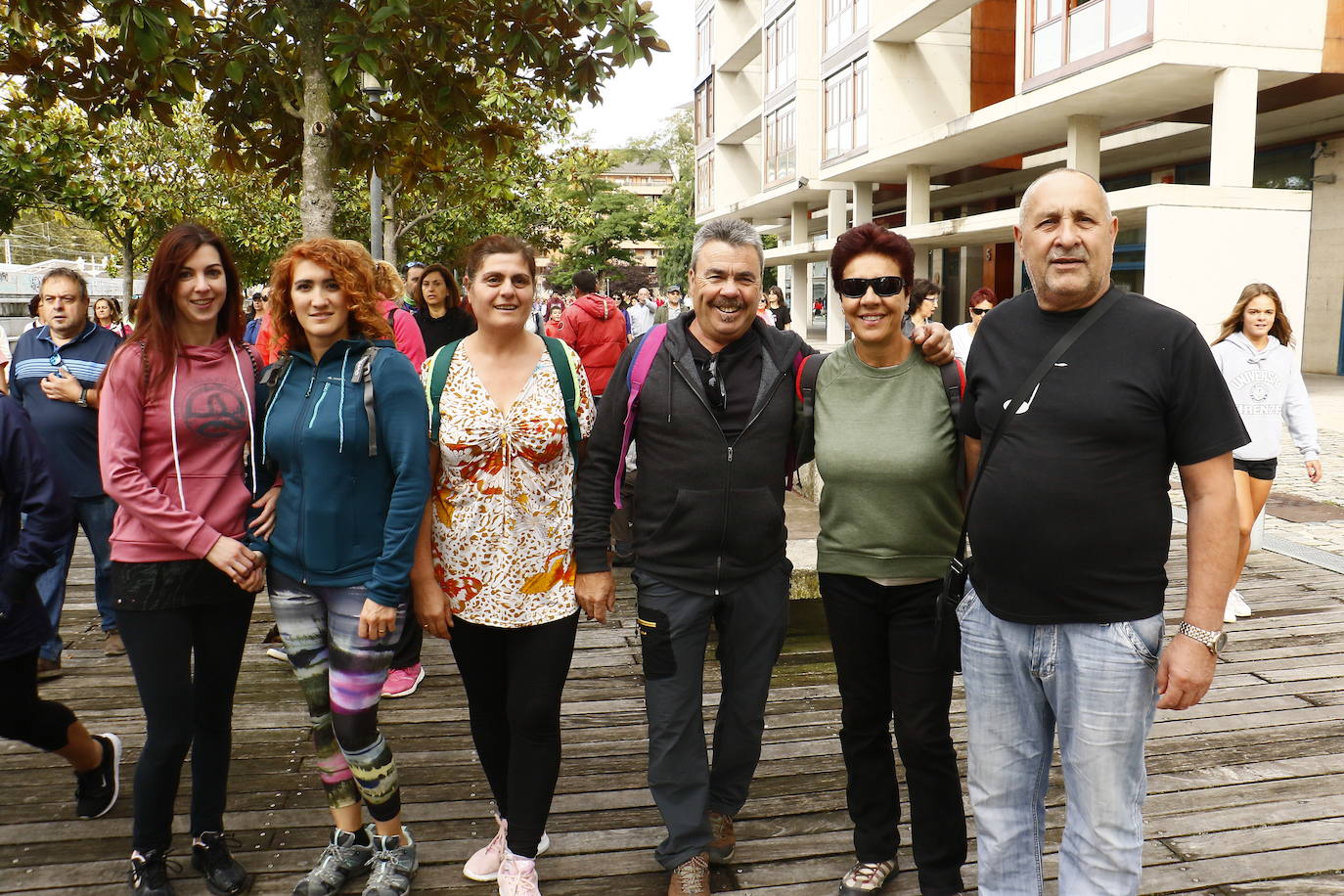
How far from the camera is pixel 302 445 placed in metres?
2.83

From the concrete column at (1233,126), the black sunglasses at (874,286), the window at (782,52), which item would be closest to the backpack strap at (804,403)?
the black sunglasses at (874,286)

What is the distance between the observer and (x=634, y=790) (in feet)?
12.6

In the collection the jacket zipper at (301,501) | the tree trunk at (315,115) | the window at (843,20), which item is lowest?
the jacket zipper at (301,501)

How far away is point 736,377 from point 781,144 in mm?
33676

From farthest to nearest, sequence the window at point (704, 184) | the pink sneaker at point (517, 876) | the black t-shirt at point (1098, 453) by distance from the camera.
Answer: the window at point (704, 184)
the pink sneaker at point (517, 876)
the black t-shirt at point (1098, 453)

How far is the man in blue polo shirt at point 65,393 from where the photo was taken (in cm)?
493

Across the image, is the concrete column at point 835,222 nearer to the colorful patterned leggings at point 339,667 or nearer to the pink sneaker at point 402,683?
the pink sneaker at point 402,683

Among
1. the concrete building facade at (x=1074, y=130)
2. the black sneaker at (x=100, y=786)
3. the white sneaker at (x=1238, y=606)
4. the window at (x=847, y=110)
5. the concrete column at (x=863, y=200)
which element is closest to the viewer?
the black sneaker at (x=100, y=786)

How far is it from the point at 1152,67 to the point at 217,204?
23.8 meters

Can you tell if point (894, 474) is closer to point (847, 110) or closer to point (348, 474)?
point (348, 474)

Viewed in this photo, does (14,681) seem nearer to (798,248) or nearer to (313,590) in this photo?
(313,590)

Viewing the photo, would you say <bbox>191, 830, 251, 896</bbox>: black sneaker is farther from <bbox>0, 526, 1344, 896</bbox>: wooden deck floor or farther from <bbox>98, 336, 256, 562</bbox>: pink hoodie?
<bbox>98, 336, 256, 562</bbox>: pink hoodie

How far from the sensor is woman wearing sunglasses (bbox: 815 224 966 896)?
2.90 m

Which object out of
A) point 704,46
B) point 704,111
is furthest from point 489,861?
Answer: point 704,46
